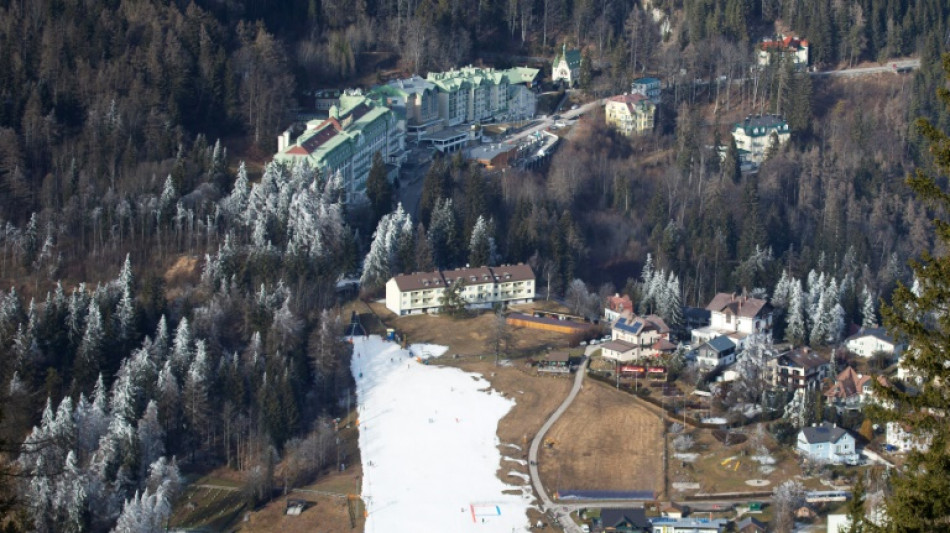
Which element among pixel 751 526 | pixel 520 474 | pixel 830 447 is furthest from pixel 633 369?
pixel 751 526

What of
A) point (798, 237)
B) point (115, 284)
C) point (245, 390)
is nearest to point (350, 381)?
point (245, 390)

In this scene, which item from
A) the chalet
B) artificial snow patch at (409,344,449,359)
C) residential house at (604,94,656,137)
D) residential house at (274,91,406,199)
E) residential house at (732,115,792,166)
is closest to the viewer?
the chalet

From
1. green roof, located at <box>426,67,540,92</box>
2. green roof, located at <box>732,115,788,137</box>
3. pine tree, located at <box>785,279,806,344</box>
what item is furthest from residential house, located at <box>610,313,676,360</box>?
green roof, located at <box>426,67,540,92</box>

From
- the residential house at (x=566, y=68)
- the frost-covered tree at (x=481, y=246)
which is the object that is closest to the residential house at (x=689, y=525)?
the frost-covered tree at (x=481, y=246)

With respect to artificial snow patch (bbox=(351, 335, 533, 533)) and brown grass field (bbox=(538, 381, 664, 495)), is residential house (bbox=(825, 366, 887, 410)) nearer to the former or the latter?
brown grass field (bbox=(538, 381, 664, 495))

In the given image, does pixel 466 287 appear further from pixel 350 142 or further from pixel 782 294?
pixel 782 294

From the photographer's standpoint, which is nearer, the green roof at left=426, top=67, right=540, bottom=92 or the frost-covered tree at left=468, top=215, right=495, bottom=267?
the frost-covered tree at left=468, top=215, right=495, bottom=267

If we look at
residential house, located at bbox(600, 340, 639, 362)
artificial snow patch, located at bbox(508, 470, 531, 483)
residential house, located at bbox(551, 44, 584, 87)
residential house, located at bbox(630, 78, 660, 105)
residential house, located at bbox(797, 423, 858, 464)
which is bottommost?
artificial snow patch, located at bbox(508, 470, 531, 483)
